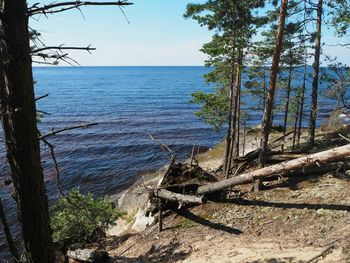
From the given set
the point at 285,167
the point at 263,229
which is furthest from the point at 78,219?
the point at 285,167

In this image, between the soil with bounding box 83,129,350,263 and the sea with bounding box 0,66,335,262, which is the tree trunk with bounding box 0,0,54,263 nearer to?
the soil with bounding box 83,129,350,263

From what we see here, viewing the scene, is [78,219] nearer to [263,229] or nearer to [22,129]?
[263,229]

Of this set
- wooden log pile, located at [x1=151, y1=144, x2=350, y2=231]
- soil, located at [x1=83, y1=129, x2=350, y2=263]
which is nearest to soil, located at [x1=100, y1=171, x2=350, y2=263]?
soil, located at [x1=83, y1=129, x2=350, y2=263]

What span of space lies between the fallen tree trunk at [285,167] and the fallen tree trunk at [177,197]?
2.69 feet

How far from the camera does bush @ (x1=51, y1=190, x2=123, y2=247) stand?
1320 cm

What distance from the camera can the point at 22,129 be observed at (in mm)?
4395

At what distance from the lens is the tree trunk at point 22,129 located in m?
4.14

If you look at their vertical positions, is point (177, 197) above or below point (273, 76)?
below

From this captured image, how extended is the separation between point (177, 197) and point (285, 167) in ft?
11.4

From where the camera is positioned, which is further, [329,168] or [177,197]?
[329,168]

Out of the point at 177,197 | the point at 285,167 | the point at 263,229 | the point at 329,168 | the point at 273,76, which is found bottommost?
the point at 263,229

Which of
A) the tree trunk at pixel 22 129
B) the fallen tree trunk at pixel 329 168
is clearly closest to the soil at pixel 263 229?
the fallen tree trunk at pixel 329 168

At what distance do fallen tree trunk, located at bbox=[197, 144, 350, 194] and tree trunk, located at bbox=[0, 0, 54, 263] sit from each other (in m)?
7.32

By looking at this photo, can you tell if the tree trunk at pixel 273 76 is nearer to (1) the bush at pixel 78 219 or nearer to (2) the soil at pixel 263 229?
(2) the soil at pixel 263 229
